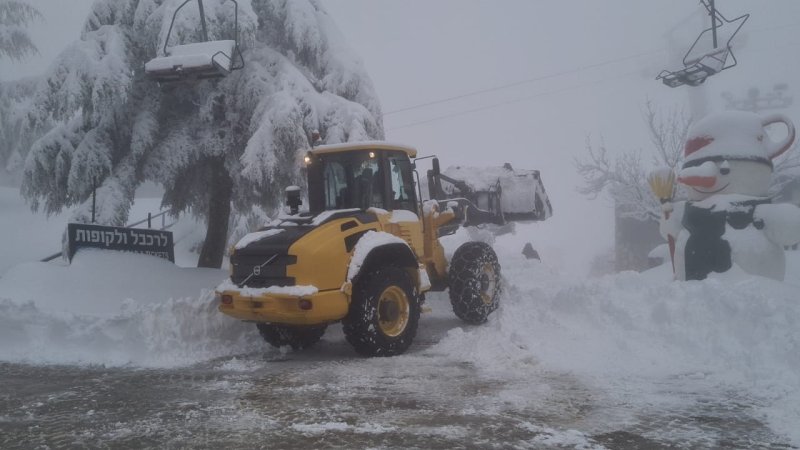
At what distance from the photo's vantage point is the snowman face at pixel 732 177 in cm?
912

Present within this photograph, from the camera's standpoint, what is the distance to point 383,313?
653 cm

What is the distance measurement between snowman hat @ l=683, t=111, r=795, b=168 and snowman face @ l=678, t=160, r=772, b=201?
0.10m

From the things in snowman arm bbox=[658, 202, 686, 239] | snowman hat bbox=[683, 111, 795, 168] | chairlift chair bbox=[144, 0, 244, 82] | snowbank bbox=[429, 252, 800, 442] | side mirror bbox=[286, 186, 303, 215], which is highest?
chairlift chair bbox=[144, 0, 244, 82]

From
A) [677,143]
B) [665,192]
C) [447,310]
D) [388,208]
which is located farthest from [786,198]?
[388,208]

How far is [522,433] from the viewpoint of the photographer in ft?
12.5

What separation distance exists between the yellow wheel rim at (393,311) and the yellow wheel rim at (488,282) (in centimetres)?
164

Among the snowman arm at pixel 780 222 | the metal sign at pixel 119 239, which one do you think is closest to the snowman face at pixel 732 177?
the snowman arm at pixel 780 222

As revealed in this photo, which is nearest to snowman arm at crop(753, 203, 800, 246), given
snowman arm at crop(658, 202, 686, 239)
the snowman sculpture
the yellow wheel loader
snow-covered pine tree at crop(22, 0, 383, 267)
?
the snowman sculpture

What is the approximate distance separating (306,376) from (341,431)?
1.68 meters

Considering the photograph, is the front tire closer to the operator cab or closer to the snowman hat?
the operator cab

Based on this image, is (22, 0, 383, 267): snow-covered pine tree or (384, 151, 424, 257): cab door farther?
(22, 0, 383, 267): snow-covered pine tree

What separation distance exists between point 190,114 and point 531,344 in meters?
7.72

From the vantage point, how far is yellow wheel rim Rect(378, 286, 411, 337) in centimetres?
646

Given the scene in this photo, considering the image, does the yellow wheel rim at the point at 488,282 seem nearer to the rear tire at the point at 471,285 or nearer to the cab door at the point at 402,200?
the rear tire at the point at 471,285
